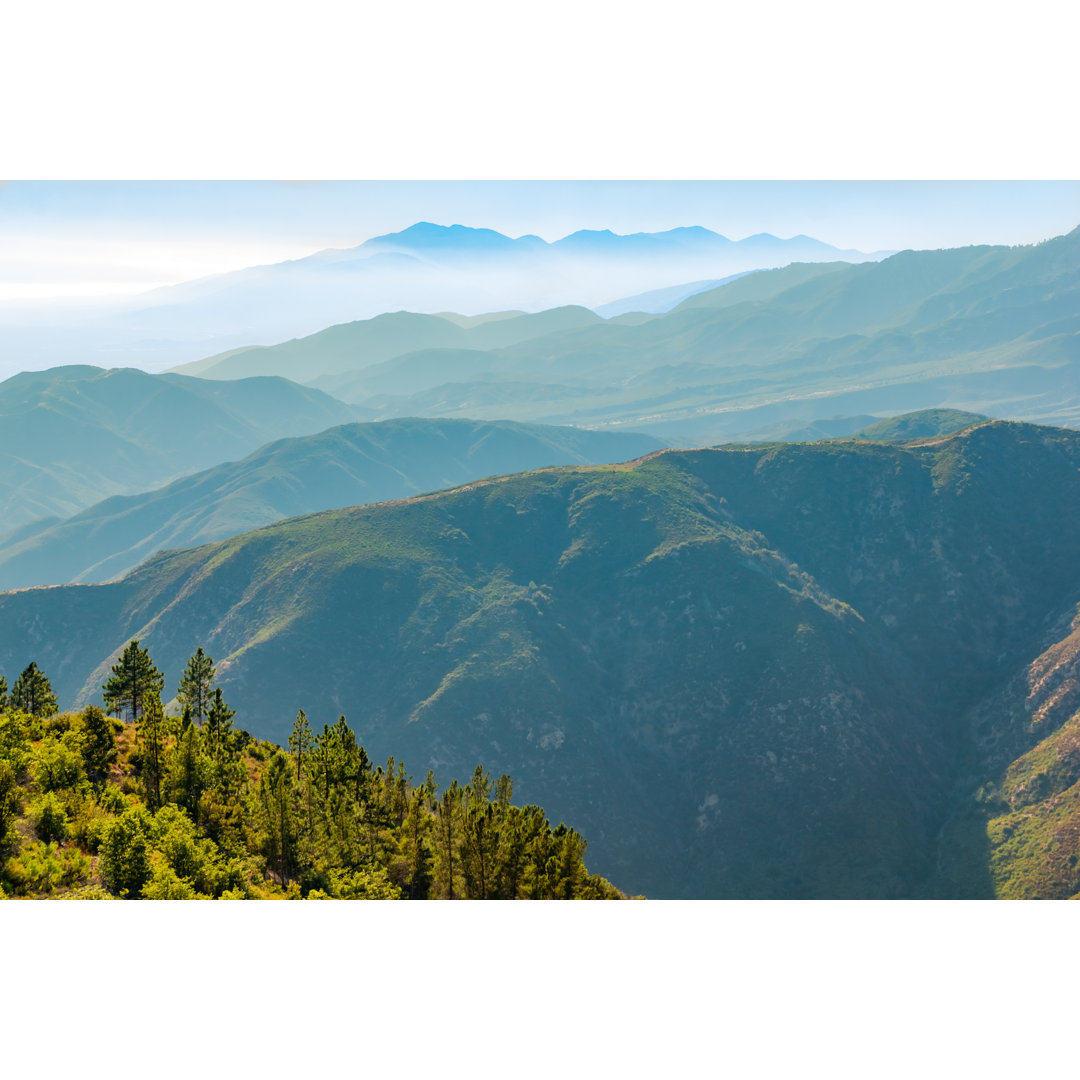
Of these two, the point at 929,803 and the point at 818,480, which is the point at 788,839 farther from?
the point at 818,480

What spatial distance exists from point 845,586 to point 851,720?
1374 inches

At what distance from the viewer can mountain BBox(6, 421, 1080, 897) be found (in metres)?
102

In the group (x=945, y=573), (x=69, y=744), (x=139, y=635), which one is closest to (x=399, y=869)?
(x=69, y=744)

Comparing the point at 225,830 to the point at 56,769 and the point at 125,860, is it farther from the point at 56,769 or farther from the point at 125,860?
the point at 125,860

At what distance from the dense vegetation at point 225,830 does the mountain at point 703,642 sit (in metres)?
71.8

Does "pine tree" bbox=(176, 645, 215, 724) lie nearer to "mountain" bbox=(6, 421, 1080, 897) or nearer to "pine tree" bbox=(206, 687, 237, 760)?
"pine tree" bbox=(206, 687, 237, 760)

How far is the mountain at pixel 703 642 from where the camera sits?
10225 cm

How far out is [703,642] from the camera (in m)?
129

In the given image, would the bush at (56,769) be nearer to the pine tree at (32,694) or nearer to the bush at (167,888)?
the bush at (167,888)

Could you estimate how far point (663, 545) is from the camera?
145125 millimetres

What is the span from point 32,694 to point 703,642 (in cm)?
9769

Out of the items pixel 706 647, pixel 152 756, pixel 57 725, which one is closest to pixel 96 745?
pixel 152 756

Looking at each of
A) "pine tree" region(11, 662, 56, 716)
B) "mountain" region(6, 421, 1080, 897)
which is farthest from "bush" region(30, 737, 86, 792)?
"mountain" region(6, 421, 1080, 897)

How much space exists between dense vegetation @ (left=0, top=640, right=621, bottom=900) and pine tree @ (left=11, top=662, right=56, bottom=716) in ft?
28.8
